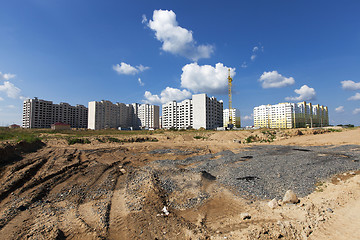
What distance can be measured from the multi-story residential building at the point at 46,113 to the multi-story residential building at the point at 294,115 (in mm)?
141916

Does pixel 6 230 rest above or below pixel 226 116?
below

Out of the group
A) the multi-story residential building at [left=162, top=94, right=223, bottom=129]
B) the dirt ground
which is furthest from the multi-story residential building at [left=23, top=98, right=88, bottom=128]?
the dirt ground

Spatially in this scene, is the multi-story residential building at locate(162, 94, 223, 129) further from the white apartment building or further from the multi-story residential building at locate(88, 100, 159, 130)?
the multi-story residential building at locate(88, 100, 159, 130)

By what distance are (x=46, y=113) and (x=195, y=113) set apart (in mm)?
95869

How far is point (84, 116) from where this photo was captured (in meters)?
126

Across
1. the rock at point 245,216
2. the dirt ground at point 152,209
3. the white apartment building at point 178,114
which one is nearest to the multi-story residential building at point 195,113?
the white apartment building at point 178,114

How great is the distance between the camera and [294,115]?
107562mm

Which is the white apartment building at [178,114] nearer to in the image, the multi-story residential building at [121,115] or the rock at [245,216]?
the multi-story residential building at [121,115]

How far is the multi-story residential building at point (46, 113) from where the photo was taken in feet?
328

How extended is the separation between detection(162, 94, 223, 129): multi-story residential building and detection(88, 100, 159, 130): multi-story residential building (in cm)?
2324

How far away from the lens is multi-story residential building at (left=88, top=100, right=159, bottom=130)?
4129 inches

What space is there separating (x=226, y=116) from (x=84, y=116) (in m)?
116

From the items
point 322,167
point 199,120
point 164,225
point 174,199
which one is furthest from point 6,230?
point 199,120

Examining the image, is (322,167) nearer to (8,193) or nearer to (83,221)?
(83,221)
